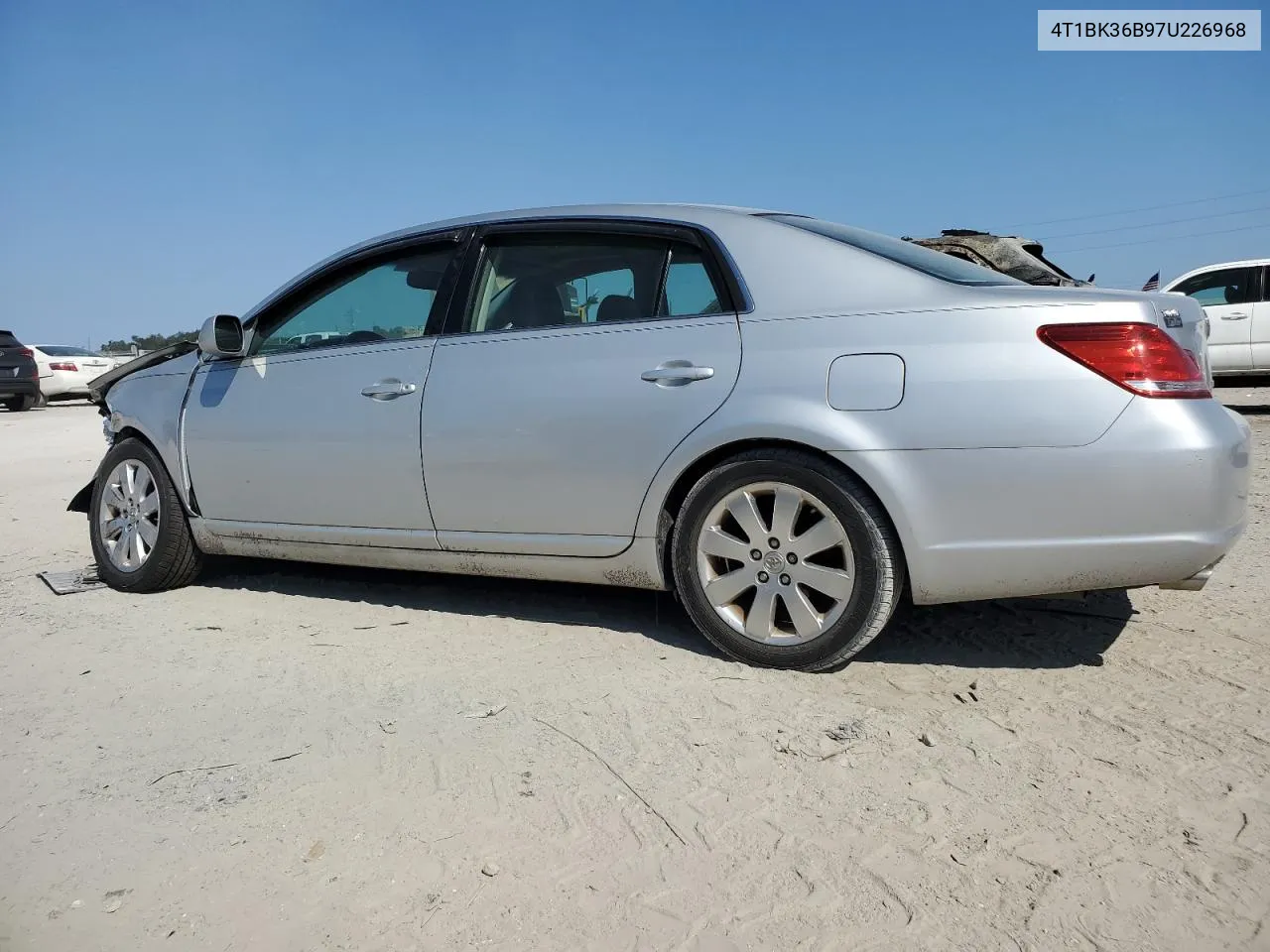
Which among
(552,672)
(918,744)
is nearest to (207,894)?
(552,672)

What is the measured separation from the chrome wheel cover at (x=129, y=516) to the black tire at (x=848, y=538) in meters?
2.71

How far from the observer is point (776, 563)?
10.4ft

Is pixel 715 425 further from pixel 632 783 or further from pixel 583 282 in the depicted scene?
pixel 632 783

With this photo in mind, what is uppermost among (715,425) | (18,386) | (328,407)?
(18,386)

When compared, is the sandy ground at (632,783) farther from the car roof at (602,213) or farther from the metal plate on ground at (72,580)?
the car roof at (602,213)

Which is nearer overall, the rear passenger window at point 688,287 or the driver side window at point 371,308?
the rear passenger window at point 688,287

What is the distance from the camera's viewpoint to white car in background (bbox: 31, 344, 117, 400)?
2002 cm

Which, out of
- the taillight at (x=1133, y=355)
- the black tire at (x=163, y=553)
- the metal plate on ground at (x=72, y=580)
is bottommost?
the metal plate on ground at (x=72, y=580)

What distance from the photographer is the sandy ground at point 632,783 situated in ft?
6.37

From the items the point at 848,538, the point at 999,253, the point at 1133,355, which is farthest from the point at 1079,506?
the point at 999,253

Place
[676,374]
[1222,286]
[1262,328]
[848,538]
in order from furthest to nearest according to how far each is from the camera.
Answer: [1222,286]
[1262,328]
[676,374]
[848,538]

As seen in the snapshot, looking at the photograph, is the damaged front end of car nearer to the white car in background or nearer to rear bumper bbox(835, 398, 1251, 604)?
rear bumper bbox(835, 398, 1251, 604)

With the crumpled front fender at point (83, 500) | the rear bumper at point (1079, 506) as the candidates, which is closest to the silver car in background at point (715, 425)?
the rear bumper at point (1079, 506)

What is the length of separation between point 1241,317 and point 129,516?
1194cm
